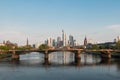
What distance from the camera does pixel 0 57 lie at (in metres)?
90.1

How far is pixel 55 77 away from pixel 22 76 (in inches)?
206

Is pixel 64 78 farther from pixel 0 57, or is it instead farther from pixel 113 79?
pixel 0 57

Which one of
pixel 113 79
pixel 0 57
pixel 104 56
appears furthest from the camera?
pixel 104 56

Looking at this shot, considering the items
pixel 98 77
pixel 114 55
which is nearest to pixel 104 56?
pixel 114 55

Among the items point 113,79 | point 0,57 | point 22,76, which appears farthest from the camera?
point 0,57

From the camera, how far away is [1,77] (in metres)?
47.2

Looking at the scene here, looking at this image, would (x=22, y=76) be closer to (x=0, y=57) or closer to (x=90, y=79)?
(x=90, y=79)

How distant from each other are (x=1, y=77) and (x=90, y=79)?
13.4 metres

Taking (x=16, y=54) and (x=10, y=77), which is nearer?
(x=10, y=77)

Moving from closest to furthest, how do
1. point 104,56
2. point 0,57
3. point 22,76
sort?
point 22,76 → point 0,57 → point 104,56

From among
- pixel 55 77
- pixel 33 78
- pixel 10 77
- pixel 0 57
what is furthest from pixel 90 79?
pixel 0 57

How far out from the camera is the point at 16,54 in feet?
304

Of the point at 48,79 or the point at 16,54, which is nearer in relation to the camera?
the point at 48,79

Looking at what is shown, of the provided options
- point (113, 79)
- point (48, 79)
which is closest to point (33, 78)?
point (48, 79)
